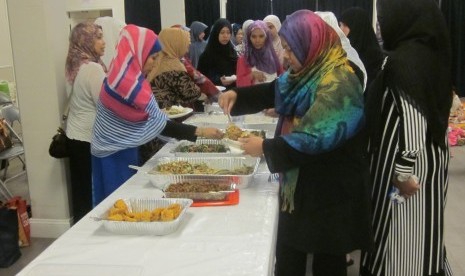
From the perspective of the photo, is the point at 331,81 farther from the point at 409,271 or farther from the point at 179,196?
the point at 409,271

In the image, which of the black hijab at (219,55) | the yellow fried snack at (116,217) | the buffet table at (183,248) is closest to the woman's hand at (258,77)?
the black hijab at (219,55)

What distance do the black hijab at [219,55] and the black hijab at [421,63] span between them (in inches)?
97.3

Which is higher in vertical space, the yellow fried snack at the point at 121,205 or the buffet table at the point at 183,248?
the yellow fried snack at the point at 121,205

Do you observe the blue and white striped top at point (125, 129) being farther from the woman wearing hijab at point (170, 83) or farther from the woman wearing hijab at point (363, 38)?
the woman wearing hijab at point (363, 38)

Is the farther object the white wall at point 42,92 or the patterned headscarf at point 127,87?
the white wall at point 42,92

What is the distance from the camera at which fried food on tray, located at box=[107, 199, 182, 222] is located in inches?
48.2

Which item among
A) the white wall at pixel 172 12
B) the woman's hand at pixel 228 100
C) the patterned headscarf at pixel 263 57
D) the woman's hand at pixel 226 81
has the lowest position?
the woman's hand at pixel 226 81

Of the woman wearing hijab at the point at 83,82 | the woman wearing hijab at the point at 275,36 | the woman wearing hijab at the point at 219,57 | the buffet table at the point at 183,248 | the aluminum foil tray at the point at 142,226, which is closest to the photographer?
the buffet table at the point at 183,248

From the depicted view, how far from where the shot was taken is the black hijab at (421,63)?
1.45 meters

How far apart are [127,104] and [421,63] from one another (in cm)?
109

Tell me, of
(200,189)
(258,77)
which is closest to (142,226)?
(200,189)

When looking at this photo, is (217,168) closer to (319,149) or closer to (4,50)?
(319,149)

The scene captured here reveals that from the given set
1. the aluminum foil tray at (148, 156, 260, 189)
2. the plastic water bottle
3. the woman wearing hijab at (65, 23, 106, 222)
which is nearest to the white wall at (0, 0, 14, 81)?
the woman wearing hijab at (65, 23, 106, 222)

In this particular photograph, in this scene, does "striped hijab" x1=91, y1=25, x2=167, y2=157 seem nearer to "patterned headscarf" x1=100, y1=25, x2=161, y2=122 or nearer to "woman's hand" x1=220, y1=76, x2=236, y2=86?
"patterned headscarf" x1=100, y1=25, x2=161, y2=122
